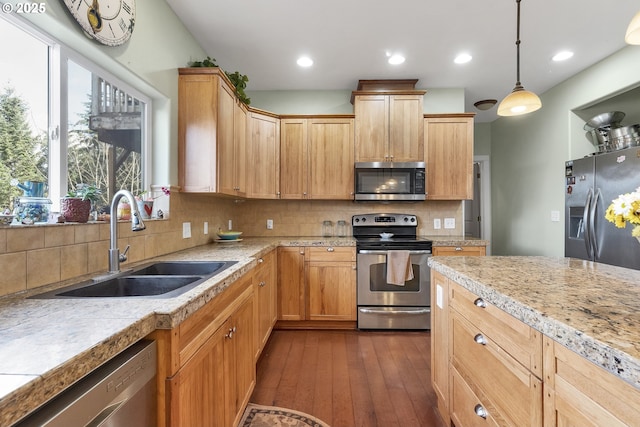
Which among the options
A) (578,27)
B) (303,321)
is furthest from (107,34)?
(578,27)

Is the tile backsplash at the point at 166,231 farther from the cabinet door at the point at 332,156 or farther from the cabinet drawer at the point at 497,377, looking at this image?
the cabinet drawer at the point at 497,377

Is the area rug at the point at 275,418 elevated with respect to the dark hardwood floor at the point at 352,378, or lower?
elevated

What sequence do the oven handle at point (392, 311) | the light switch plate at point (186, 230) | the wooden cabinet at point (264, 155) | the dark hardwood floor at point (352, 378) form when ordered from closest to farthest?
the dark hardwood floor at point (352, 378) → the light switch plate at point (186, 230) → the oven handle at point (392, 311) → the wooden cabinet at point (264, 155)

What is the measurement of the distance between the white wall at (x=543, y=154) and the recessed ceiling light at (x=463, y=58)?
1.34 m

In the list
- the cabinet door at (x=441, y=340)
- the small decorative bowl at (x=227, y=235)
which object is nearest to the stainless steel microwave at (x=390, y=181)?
the small decorative bowl at (x=227, y=235)

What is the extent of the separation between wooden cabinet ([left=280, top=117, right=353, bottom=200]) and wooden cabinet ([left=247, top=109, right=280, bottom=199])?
0.25ft

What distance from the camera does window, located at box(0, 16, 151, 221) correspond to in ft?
4.00

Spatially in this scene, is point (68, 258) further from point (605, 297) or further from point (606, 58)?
point (606, 58)

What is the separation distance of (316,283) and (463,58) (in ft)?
8.83

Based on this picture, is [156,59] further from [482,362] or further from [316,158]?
[482,362]

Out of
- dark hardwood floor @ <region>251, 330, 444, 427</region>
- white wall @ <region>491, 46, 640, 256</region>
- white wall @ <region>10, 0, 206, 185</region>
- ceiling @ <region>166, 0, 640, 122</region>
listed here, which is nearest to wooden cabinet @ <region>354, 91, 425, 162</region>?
ceiling @ <region>166, 0, 640, 122</region>

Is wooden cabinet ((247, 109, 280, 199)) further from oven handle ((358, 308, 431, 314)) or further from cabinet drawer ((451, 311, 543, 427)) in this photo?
cabinet drawer ((451, 311, 543, 427))

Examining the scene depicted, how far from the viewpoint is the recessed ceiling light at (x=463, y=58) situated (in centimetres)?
284

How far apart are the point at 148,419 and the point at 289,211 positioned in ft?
9.42
